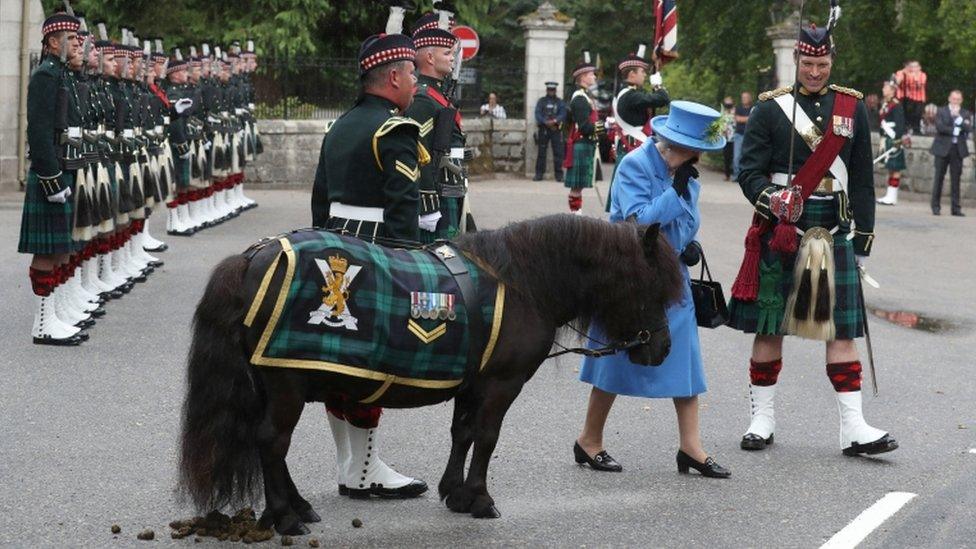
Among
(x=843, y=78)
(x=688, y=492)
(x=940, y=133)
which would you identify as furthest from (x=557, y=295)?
(x=843, y=78)

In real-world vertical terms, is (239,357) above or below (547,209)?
above

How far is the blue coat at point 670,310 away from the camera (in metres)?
6.79

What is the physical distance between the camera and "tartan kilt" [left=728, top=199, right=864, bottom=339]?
7.47 meters

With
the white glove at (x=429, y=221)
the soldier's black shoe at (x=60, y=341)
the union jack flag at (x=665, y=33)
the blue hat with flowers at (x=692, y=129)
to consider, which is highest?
the union jack flag at (x=665, y=33)

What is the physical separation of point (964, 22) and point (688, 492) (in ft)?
71.4

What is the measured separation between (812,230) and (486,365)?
2.25 m

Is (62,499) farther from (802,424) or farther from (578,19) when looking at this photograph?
(578,19)

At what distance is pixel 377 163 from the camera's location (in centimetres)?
610

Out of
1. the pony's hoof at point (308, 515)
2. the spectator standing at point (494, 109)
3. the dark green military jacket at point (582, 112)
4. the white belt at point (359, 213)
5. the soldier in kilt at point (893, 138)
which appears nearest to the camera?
the pony's hoof at point (308, 515)

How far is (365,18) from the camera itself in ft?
89.8

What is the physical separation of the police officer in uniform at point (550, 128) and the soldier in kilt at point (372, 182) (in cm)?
2011

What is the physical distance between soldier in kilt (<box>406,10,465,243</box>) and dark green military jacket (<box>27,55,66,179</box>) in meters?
A: 2.28

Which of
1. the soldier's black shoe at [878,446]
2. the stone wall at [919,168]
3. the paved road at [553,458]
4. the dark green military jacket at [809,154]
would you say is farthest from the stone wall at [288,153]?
the soldier's black shoe at [878,446]

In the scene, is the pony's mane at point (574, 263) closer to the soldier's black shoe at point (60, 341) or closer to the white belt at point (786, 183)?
the white belt at point (786, 183)
